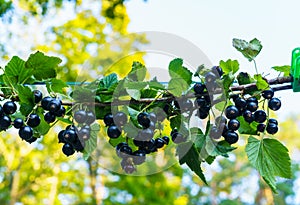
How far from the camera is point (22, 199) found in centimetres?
620

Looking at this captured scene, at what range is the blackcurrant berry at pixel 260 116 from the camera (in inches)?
24.4

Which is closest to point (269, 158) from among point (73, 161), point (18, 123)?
point (18, 123)

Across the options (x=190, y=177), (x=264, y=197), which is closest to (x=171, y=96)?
(x=190, y=177)

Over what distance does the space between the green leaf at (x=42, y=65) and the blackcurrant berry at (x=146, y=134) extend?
0.59 feet

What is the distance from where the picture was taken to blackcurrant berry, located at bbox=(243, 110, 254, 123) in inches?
24.4

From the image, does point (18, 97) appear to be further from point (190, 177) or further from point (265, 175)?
point (190, 177)

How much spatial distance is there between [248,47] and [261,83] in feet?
0.23

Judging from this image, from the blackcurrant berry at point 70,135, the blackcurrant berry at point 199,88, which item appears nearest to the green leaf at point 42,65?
the blackcurrant berry at point 70,135

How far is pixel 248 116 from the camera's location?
0.62 meters

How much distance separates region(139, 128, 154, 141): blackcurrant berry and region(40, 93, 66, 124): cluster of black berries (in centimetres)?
13

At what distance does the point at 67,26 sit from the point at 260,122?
13.6ft

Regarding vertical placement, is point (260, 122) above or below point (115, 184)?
below

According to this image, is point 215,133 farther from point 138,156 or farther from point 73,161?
point 73,161

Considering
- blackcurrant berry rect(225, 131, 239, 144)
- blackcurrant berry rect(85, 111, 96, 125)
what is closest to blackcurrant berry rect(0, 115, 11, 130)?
blackcurrant berry rect(85, 111, 96, 125)
